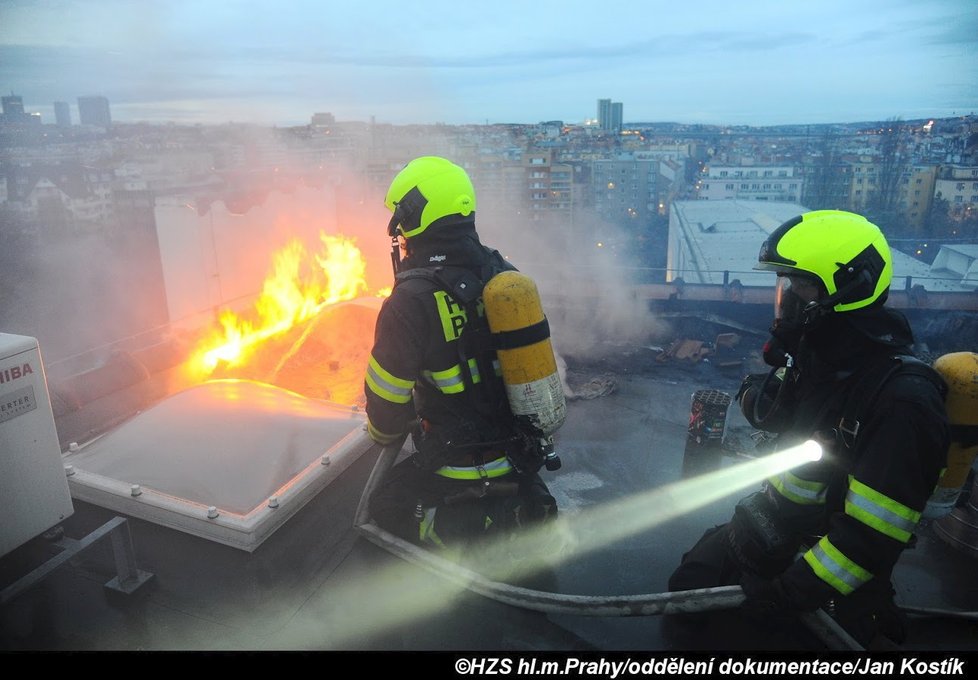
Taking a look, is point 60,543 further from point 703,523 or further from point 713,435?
point 713,435

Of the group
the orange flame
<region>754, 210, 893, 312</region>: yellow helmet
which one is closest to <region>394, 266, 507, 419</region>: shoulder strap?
<region>754, 210, 893, 312</region>: yellow helmet

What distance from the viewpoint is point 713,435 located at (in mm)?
5043

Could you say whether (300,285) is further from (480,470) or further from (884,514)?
(884,514)

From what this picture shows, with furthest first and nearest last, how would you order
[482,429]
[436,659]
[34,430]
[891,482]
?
[482,429], [34,430], [436,659], [891,482]

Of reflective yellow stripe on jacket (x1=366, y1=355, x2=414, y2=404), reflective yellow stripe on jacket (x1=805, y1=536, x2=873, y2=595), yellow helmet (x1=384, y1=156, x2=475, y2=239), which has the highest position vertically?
yellow helmet (x1=384, y1=156, x2=475, y2=239)

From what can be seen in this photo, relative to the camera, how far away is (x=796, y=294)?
8.73 ft

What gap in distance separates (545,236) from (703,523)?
903 inches

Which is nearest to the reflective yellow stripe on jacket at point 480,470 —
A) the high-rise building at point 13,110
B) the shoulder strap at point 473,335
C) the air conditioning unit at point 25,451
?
the shoulder strap at point 473,335

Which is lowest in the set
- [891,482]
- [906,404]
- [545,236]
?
[545,236]

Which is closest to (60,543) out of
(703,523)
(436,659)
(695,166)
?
(436,659)

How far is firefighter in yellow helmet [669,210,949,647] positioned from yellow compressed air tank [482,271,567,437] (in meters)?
1.06

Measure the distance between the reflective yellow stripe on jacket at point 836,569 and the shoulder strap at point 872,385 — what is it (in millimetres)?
419

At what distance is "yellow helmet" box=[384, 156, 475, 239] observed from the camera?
10.8ft

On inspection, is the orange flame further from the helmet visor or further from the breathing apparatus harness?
the helmet visor
